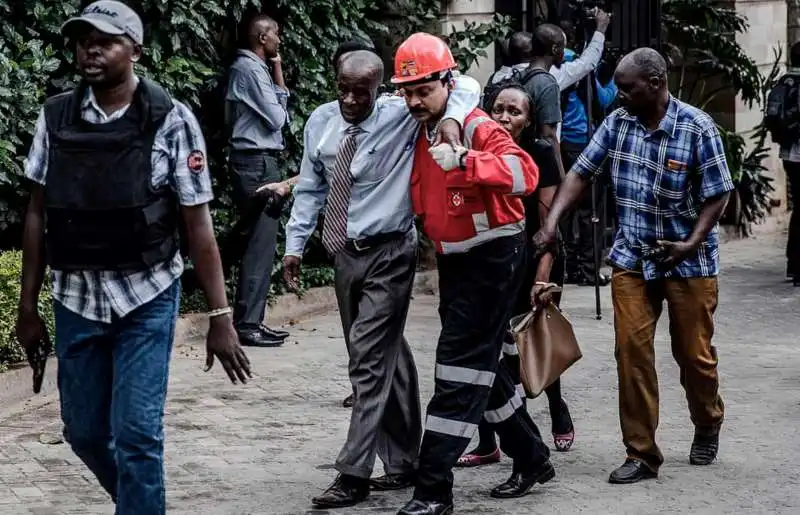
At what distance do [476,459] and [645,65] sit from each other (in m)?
1.88

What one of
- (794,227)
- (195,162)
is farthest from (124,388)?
(794,227)

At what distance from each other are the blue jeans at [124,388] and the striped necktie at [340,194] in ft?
4.96

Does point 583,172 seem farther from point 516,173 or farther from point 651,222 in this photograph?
point 516,173

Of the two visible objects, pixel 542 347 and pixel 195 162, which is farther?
pixel 542 347

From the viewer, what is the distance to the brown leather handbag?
7094 mm

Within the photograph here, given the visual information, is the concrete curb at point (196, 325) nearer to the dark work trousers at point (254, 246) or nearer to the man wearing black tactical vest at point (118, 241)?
the dark work trousers at point (254, 246)

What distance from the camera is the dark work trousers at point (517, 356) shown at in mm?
7395

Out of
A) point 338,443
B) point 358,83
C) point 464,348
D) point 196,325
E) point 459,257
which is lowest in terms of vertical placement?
point 338,443

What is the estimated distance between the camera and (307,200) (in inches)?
283

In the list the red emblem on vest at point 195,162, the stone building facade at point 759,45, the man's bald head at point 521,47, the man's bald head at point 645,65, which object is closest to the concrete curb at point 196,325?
the man's bald head at point 521,47

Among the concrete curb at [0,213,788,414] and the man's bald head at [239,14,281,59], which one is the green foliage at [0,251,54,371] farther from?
the man's bald head at [239,14,281,59]

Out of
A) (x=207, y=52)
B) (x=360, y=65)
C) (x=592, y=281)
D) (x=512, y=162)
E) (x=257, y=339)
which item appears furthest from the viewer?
(x=592, y=281)

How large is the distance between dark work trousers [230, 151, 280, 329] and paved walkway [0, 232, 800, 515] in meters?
0.33

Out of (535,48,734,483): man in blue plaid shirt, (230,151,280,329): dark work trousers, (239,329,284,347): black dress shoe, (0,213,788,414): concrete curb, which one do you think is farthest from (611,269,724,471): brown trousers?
(230,151,280,329): dark work trousers
